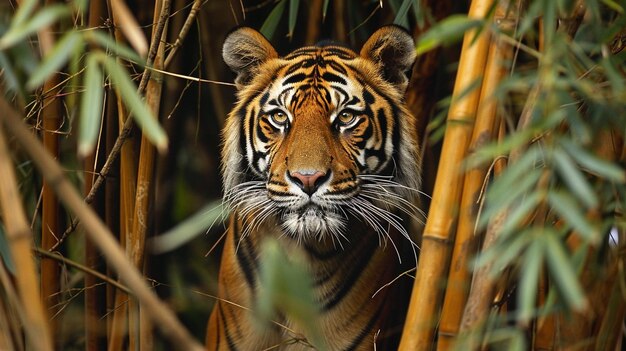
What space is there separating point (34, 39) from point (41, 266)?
0.78 meters

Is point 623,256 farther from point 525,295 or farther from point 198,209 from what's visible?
point 198,209

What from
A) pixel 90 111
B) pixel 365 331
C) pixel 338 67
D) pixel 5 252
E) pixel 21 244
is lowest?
pixel 365 331

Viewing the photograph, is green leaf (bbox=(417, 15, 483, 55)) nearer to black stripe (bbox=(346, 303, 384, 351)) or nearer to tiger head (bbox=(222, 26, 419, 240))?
tiger head (bbox=(222, 26, 419, 240))

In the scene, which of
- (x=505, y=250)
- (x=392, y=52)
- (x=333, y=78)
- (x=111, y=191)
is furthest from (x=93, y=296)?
(x=505, y=250)

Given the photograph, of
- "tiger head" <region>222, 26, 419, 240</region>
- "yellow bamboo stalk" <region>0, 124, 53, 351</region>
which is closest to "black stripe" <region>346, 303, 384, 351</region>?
"tiger head" <region>222, 26, 419, 240</region>

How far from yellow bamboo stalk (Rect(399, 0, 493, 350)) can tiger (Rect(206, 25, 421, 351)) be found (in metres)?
0.56

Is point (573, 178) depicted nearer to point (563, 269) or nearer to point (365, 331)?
point (563, 269)

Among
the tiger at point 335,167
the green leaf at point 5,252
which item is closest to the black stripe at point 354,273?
the tiger at point 335,167

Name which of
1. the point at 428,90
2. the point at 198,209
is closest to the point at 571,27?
the point at 428,90

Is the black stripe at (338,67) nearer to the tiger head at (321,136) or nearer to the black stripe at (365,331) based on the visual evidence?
the tiger head at (321,136)

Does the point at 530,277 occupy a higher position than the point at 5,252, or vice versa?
the point at 530,277

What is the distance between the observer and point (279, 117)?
106 inches

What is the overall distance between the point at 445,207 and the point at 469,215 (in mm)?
54

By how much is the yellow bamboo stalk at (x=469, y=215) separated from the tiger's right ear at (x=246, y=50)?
0.91 m
